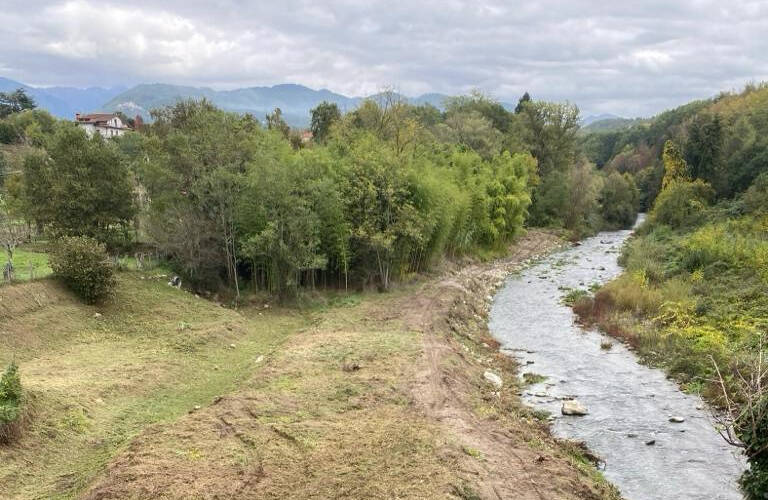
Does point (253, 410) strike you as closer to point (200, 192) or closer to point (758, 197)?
point (200, 192)

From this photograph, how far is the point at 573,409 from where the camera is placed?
17.4 meters

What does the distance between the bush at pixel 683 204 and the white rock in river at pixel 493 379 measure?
37.5 m

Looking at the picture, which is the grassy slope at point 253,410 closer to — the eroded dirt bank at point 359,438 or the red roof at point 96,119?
the eroded dirt bank at point 359,438

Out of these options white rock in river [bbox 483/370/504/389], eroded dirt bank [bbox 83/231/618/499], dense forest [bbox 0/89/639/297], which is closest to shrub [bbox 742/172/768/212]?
dense forest [bbox 0/89/639/297]

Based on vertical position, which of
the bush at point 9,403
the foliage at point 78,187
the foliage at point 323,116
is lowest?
the bush at point 9,403

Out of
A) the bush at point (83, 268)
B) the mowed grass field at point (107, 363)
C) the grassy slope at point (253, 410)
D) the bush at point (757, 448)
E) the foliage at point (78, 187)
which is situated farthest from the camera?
the foliage at point (78, 187)

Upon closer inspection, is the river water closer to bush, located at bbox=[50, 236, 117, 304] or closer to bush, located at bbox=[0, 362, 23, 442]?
bush, located at bbox=[0, 362, 23, 442]

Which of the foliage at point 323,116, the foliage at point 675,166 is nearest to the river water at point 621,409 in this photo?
the foliage at point 675,166

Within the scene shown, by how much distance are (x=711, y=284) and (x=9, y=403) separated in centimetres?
3017

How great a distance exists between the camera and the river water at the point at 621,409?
44.0ft

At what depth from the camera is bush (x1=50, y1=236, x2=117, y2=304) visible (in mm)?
20836

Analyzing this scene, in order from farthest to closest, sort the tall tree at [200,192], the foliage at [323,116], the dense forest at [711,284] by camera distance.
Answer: the foliage at [323,116] < the tall tree at [200,192] < the dense forest at [711,284]

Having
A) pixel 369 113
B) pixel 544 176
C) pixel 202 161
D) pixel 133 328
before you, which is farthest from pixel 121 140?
pixel 544 176

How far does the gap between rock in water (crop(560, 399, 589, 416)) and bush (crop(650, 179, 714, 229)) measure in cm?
3814
